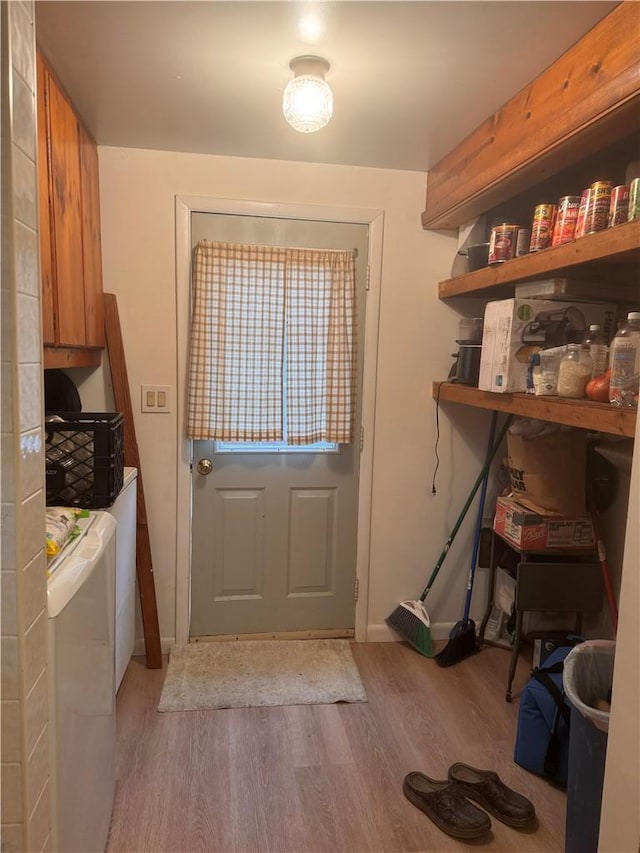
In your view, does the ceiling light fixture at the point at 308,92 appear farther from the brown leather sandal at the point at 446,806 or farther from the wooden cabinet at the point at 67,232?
the brown leather sandal at the point at 446,806

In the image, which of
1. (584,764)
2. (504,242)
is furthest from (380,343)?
(584,764)

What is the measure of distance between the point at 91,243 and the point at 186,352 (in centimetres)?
59

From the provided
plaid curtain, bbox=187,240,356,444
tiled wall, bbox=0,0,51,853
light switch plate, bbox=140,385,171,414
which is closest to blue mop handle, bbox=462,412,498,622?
plaid curtain, bbox=187,240,356,444

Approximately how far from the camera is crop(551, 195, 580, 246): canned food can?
1707 millimetres

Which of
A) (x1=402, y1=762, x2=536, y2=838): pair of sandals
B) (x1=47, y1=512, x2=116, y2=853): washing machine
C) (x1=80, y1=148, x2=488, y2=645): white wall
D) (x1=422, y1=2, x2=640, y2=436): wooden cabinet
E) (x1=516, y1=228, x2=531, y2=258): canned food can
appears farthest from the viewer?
(x1=80, y1=148, x2=488, y2=645): white wall

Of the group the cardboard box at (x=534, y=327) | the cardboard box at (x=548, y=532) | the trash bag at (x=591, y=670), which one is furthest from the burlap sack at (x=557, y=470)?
the trash bag at (x=591, y=670)

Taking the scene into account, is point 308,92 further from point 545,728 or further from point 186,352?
point 545,728

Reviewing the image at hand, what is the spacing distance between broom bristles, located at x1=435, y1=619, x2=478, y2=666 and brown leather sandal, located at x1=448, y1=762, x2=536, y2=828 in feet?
2.20

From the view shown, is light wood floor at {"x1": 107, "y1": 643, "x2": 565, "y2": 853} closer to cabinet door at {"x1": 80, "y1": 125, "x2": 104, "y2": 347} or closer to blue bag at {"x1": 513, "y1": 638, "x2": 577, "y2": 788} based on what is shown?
blue bag at {"x1": 513, "y1": 638, "x2": 577, "y2": 788}

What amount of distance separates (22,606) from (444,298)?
2.24 metres

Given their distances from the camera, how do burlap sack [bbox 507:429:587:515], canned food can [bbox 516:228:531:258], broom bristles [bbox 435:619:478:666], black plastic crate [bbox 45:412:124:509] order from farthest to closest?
broom bristles [bbox 435:619:478:666] < burlap sack [bbox 507:429:587:515] < canned food can [bbox 516:228:531:258] < black plastic crate [bbox 45:412:124:509]

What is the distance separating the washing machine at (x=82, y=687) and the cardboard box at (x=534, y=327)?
143 centimetres

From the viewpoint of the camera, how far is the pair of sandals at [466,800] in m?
1.69

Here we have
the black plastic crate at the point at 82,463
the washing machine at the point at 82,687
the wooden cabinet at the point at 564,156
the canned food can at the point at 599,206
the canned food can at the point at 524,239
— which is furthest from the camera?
the canned food can at the point at 524,239
